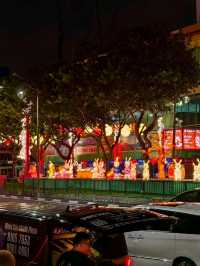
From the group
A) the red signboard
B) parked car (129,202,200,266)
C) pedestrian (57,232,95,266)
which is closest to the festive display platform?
the red signboard

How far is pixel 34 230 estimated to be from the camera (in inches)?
343

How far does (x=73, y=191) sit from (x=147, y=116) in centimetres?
1496

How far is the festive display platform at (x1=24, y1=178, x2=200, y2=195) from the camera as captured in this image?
24.2m

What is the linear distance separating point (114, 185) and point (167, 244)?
18.8m

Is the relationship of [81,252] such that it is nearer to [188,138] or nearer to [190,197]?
[190,197]

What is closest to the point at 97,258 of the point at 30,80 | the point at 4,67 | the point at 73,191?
the point at 73,191

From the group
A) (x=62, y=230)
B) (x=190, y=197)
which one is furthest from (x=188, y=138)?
(x=62, y=230)

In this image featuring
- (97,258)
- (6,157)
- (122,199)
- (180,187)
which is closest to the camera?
(97,258)

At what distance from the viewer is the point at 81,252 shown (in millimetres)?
7691

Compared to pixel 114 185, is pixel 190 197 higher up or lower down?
higher up

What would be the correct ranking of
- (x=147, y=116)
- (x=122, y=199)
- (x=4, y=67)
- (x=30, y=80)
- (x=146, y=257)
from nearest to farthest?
(x=146, y=257) → (x=122, y=199) → (x=30, y=80) → (x=147, y=116) → (x=4, y=67)

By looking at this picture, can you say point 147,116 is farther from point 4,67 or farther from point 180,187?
point 180,187

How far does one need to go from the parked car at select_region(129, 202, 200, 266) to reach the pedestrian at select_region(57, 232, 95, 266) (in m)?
1.49

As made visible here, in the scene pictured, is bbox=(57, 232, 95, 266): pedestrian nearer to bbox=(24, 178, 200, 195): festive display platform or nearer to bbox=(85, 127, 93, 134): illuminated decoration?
bbox=(24, 178, 200, 195): festive display platform
